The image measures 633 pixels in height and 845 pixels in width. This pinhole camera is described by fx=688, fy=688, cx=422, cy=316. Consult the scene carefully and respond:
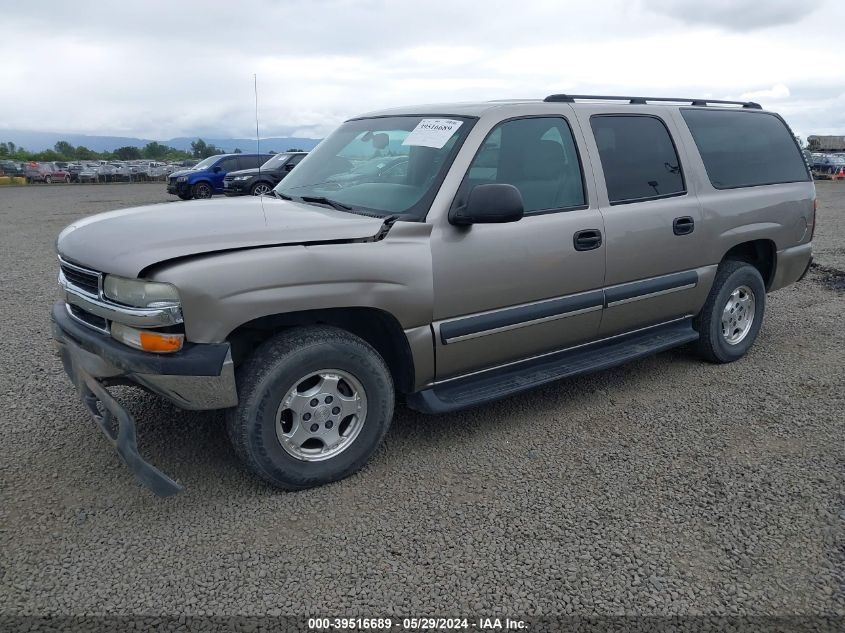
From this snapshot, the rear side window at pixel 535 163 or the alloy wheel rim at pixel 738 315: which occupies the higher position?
the rear side window at pixel 535 163

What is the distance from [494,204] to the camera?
331cm

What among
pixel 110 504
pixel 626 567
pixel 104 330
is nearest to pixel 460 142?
pixel 104 330

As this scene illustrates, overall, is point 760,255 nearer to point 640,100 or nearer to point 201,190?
point 640,100

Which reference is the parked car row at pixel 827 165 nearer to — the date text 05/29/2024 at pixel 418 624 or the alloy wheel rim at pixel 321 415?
the alloy wheel rim at pixel 321 415

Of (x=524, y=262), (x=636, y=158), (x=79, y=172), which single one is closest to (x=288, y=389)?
(x=524, y=262)

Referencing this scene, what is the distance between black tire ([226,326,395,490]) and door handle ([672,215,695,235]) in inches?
88.4

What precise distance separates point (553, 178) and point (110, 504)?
9.37 ft

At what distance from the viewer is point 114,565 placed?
2.75 m

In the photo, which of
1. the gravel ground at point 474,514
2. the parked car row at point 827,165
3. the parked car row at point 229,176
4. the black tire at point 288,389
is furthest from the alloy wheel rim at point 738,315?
the parked car row at point 827,165

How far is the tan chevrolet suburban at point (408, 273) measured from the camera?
2949 millimetres

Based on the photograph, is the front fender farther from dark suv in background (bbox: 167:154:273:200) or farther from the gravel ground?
dark suv in background (bbox: 167:154:273:200)

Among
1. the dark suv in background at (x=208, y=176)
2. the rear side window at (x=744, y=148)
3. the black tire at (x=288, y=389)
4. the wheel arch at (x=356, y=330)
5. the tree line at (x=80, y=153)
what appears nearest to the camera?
the black tire at (x=288, y=389)

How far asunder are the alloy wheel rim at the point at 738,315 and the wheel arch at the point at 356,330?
2.77m

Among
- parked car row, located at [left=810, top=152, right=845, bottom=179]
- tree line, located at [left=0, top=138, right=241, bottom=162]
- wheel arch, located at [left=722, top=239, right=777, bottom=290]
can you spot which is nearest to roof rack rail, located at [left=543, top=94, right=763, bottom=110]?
wheel arch, located at [left=722, top=239, right=777, bottom=290]
